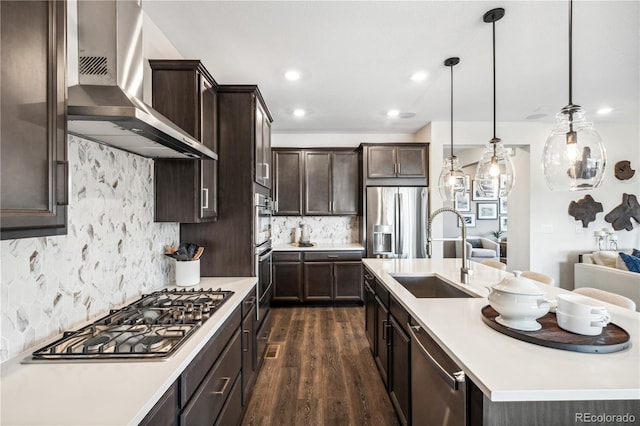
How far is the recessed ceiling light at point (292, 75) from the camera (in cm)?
278

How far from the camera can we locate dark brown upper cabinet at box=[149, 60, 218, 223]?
198cm

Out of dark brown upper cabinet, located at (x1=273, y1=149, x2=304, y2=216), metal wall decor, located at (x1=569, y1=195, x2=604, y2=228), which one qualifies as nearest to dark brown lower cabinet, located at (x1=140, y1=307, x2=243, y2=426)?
dark brown upper cabinet, located at (x1=273, y1=149, x2=304, y2=216)

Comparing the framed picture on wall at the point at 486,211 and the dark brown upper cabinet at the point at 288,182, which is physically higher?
the dark brown upper cabinet at the point at 288,182

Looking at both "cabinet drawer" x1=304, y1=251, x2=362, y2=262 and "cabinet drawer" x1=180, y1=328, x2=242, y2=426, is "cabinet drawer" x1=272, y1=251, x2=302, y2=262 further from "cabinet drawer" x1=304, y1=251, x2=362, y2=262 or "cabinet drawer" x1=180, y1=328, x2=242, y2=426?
"cabinet drawer" x1=180, y1=328, x2=242, y2=426

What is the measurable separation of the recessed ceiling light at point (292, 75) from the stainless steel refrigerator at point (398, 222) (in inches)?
81.6

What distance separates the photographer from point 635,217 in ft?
14.6

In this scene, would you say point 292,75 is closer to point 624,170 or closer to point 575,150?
point 575,150

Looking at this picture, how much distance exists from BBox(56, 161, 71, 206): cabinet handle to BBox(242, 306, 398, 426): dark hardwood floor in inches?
73.2

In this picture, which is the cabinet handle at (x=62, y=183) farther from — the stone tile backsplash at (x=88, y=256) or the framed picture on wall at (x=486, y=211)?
the framed picture on wall at (x=486, y=211)

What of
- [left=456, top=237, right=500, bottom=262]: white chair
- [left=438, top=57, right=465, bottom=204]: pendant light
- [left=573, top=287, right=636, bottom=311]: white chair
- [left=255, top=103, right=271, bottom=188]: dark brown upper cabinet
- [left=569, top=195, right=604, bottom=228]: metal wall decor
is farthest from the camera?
[left=456, top=237, right=500, bottom=262]: white chair

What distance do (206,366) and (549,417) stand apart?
1.28m

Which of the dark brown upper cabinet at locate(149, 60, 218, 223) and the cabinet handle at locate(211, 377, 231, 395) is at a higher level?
the dark brown upper cabinet at locate(149, 60, 218, 223)

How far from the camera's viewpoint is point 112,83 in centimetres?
120

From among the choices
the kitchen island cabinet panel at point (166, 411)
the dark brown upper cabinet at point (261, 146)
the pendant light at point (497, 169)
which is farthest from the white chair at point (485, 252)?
the kitchen island cabinet panel at point (166, 411)
